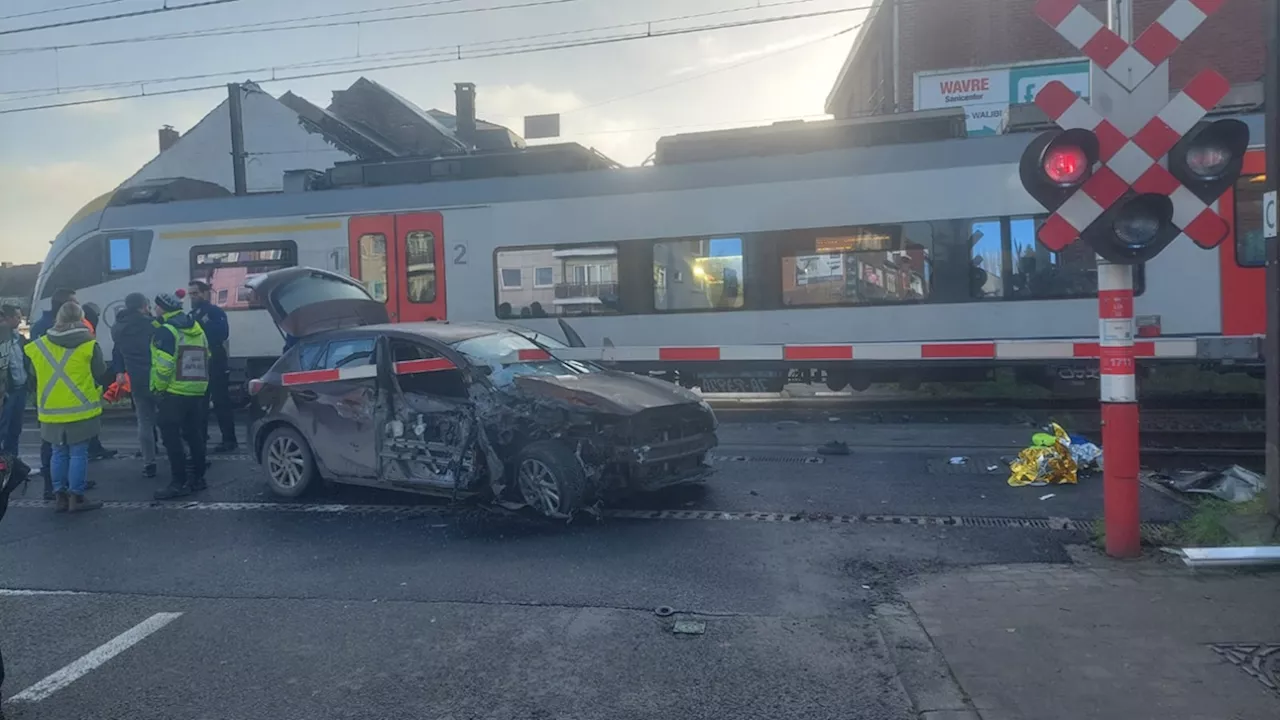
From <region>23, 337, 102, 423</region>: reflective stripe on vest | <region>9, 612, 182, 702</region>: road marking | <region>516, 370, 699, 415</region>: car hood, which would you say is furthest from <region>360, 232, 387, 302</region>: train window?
<region>9, 612, 182, 702</region>: road marking

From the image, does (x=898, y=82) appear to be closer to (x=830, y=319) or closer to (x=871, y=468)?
(x=830, y=319)

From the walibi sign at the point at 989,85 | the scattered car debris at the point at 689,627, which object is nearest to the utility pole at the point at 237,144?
the walibi sign at the point at 989,85

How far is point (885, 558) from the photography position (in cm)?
604

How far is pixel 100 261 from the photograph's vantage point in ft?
51.2

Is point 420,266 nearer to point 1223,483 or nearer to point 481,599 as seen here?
point 481,599

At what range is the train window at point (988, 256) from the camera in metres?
12.0

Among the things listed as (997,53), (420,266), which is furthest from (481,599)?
(997,53)

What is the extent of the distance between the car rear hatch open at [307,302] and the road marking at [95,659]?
3.70m

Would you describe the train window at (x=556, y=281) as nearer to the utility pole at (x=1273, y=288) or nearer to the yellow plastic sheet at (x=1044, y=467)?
the yellow plastic sheet at (x=1044, y=467)

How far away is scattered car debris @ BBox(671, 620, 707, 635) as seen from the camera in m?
4.83

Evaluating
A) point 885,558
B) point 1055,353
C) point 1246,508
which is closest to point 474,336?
point 885,558

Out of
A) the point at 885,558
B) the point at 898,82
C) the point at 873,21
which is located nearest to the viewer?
the point at 885,558

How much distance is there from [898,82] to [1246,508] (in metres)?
21.4

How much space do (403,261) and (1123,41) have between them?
10.7 m
